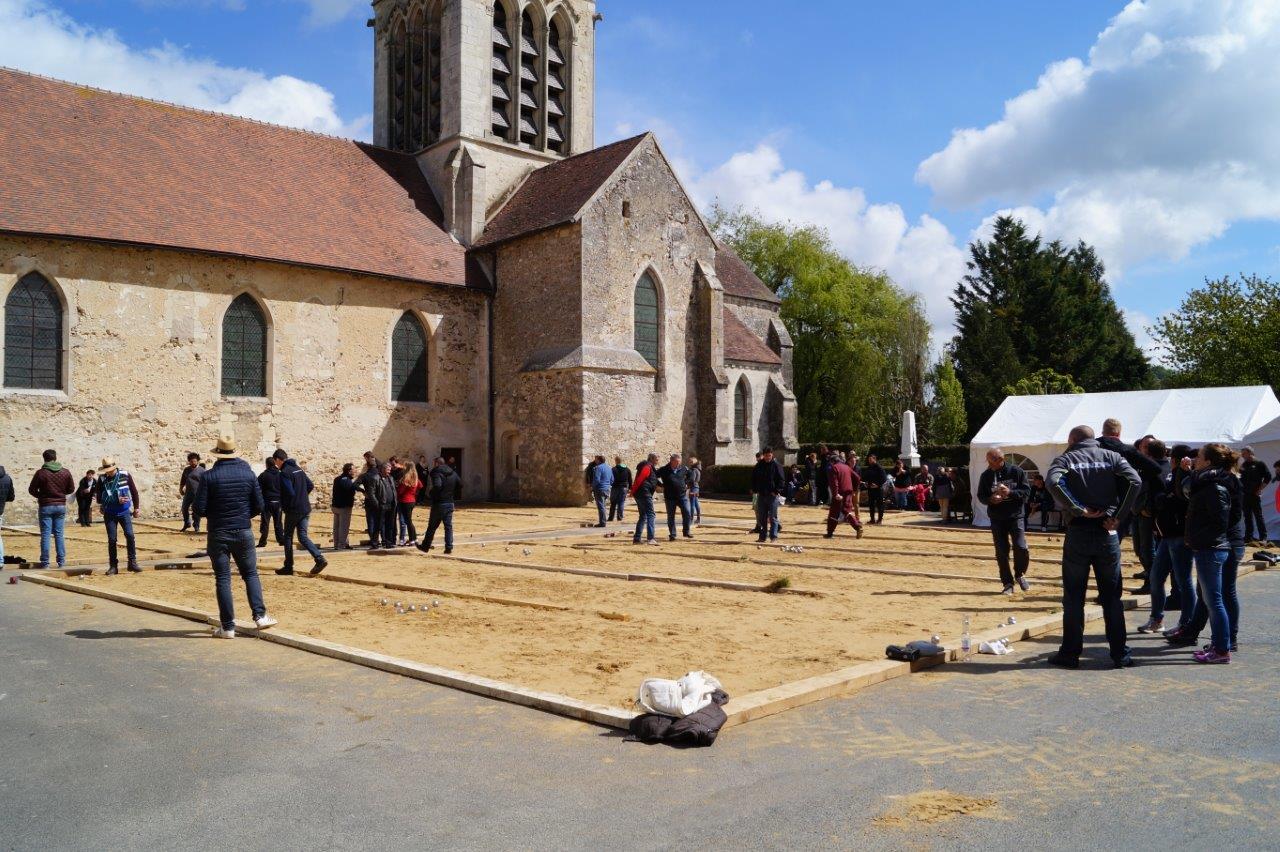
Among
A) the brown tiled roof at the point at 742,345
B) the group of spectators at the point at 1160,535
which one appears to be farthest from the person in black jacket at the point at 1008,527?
the brown tiled roof at the point at 742,345

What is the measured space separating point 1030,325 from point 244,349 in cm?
4083

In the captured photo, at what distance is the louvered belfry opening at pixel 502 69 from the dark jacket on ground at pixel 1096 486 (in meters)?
27.0

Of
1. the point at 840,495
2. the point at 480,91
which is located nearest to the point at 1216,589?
the point at 840,495

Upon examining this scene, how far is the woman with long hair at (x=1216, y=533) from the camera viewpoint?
22.8ft

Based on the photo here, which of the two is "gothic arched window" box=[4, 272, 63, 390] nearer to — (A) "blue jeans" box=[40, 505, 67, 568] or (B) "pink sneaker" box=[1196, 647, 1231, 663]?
(A) "blue jeans" box=[40, 505, 67, 568]

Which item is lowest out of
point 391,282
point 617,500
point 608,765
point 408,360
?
point 608,765

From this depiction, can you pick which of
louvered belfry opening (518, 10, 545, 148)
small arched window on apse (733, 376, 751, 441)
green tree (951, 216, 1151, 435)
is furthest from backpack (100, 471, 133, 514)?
green tree (951, 216, 1151, 435)

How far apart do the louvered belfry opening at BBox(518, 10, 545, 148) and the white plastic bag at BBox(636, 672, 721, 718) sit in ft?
94.4

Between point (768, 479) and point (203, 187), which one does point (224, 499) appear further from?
point (203, 187)

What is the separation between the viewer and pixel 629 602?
32.0 ft

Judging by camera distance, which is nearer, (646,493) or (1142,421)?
(646,493)

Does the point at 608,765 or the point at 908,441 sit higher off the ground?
the point at 908,441

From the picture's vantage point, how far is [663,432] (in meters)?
27.2

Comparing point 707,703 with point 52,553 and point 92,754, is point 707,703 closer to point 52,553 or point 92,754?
point 92,754
